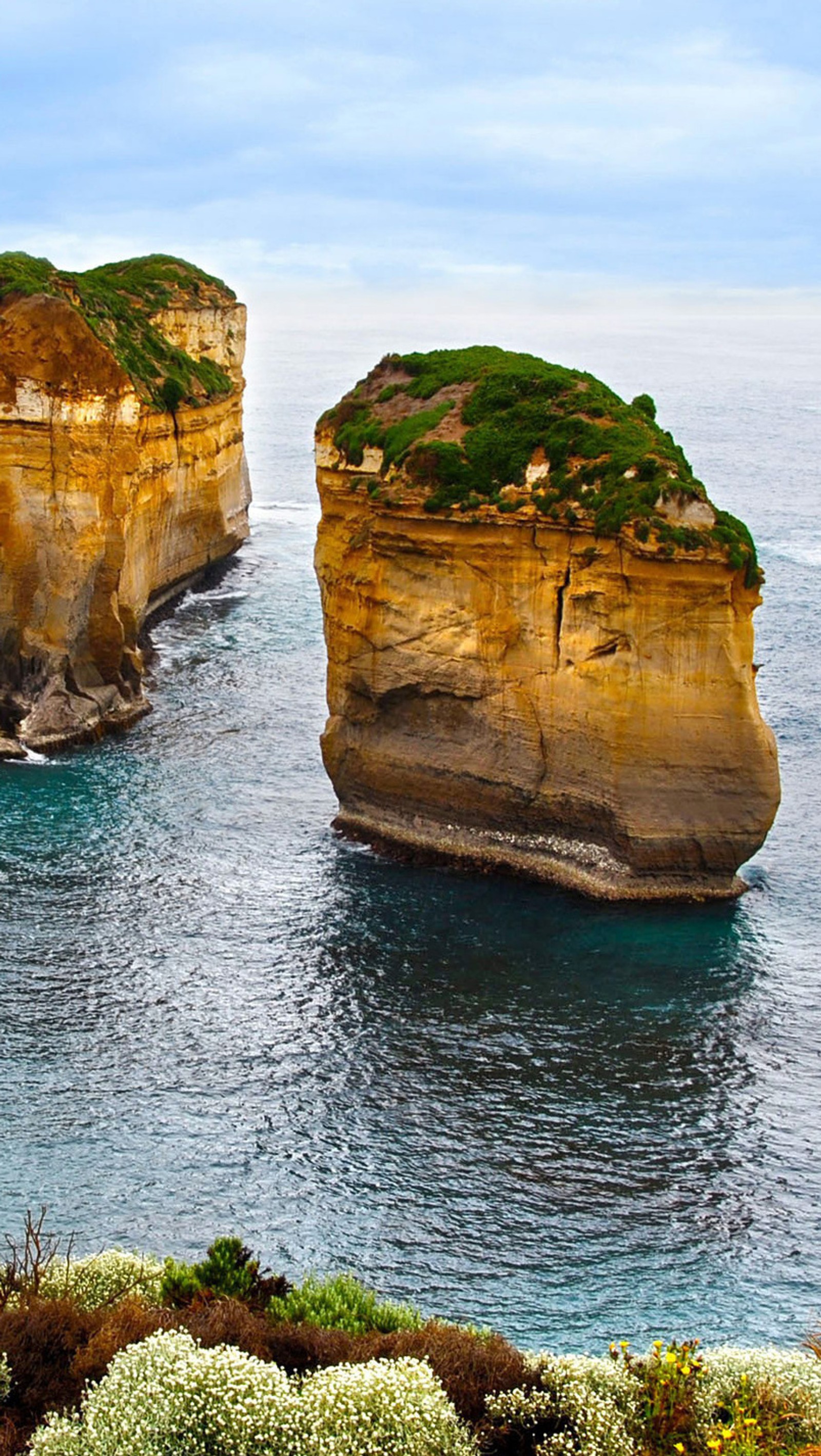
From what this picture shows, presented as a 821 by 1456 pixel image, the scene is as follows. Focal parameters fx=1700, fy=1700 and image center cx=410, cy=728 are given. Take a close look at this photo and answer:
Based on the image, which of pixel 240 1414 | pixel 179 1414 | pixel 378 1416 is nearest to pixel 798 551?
pixel 378 1416

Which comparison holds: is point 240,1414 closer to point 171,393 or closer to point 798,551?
point 171,393

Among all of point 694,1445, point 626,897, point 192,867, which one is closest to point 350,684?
point 192,867

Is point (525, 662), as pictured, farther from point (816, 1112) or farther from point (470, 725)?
point (816, 1112)

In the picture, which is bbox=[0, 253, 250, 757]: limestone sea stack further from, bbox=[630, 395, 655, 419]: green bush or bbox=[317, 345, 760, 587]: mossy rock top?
bbox=[630, 395, 655, 419]: green bush

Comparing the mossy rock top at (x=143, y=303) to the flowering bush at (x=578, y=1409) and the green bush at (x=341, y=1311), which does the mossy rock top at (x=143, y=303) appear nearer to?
the green bush at (x=341, y=1311)

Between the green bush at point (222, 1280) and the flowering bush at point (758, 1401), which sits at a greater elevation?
the flowering bush at point (758, 1401)

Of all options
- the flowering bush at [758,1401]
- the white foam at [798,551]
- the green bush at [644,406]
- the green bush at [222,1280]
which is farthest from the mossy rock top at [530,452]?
the white foam at [798,551]
